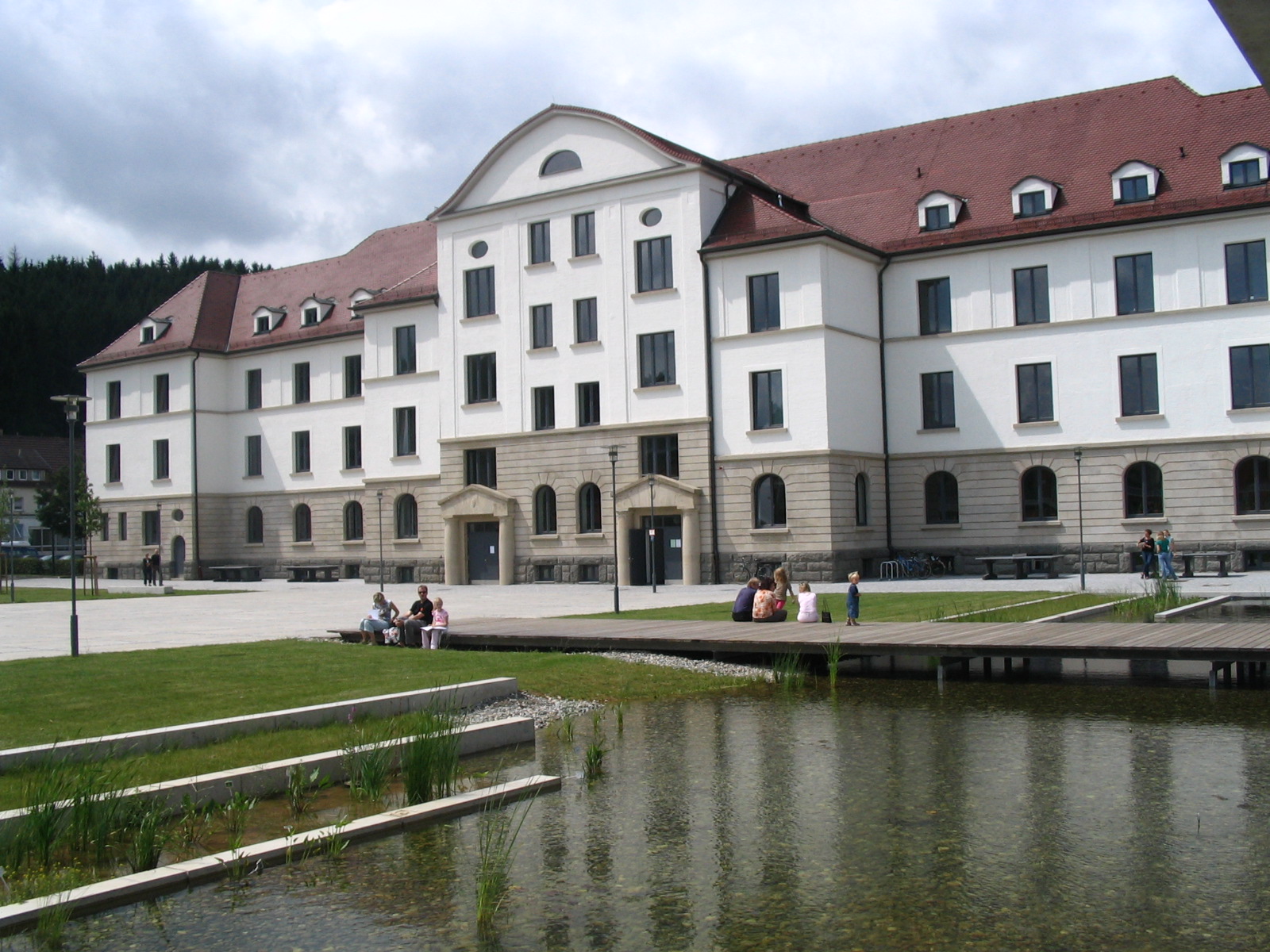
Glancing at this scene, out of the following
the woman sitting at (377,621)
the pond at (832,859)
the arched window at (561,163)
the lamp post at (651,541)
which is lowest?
the pond at (832,859)

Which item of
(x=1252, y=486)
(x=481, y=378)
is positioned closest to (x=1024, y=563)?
(x=1252, y=486)

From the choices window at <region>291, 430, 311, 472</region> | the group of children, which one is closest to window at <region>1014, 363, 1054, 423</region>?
the group of children

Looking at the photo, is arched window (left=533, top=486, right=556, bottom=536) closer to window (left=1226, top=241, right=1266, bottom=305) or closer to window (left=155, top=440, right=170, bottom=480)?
window (left=1226, top=241, right=1266, bottom=305)

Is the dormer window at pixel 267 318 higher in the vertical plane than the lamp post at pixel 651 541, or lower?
higher

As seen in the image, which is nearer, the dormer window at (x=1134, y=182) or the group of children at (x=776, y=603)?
the group of children at (x=776, y=603)

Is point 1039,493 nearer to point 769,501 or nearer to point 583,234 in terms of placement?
point 769,501

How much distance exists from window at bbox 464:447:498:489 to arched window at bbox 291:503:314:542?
13.4m

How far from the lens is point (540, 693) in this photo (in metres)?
18.0

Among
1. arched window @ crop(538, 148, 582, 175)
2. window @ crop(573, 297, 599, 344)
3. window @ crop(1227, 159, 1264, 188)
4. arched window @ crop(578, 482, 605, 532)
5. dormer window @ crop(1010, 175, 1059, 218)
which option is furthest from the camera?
arched window @ crop(538, 148, 582, 175)

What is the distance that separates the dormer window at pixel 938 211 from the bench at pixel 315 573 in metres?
29.7

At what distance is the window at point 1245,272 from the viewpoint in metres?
39.6

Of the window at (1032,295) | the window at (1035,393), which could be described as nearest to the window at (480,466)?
the window at (1035,393)

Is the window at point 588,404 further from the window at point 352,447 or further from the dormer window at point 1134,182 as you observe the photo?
the dormer window at point 1134,182

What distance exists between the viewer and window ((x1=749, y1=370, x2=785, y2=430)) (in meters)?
43.5
